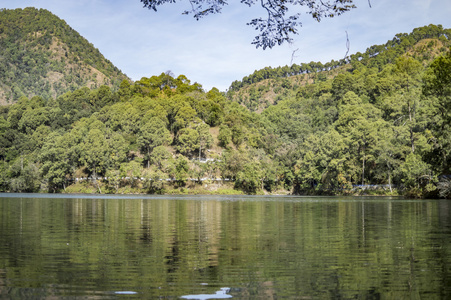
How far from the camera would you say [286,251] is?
17.8 metres

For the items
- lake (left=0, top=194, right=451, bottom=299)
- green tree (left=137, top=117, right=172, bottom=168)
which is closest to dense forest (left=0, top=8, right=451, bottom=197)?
green tree (left=137, top=117, right=172, bottom=168)

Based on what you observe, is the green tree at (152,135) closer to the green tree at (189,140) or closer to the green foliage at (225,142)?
the green foliage at (225,142)

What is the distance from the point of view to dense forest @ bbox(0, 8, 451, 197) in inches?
3659

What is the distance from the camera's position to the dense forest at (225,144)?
92.9 m

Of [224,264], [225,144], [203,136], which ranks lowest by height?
[224,264]

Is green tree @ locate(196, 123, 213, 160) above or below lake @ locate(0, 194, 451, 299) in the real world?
above

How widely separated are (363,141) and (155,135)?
57.7m

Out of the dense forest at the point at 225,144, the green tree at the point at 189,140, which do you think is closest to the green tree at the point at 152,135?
the dense forest at the point at 225,144

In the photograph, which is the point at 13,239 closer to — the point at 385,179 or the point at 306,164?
the point at 385,179

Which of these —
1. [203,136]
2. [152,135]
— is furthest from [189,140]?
[152,135]

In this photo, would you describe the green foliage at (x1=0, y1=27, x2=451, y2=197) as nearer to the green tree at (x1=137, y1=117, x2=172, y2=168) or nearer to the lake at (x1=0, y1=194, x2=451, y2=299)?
the green tree at (x1=137, y1=117, x2=172, y2=168)

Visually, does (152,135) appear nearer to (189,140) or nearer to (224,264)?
(189,140)

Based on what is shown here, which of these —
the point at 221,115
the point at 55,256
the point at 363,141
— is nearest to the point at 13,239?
the point at 55,256

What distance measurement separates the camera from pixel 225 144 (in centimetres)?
14350
